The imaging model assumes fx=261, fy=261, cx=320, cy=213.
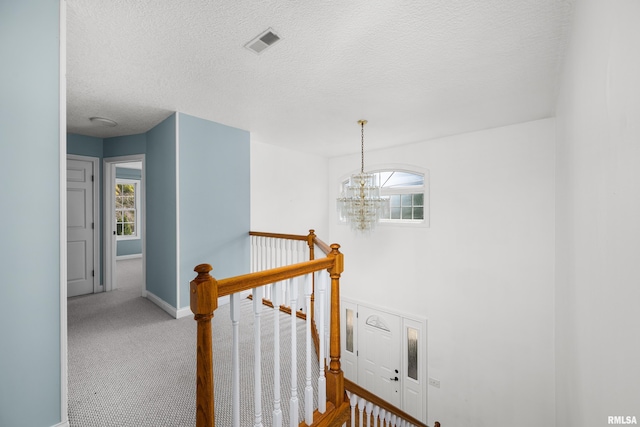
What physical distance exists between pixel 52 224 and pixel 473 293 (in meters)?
4.35

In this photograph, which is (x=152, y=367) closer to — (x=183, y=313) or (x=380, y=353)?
(x=183, y=313)

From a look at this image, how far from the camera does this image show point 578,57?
143 centimetres

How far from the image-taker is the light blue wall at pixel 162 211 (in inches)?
122

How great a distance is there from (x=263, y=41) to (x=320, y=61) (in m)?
0.45

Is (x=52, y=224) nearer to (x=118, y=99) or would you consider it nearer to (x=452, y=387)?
(x=118, y=99)

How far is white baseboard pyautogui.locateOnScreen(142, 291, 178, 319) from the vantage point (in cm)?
303

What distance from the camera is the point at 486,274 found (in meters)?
3.57

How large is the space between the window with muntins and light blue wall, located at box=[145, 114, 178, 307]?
4.37m

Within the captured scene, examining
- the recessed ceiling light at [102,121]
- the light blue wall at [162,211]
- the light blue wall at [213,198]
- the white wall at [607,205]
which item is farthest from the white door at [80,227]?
the white wall at [607,205]

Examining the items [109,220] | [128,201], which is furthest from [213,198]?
[128,201]

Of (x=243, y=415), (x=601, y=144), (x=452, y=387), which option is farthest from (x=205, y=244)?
(x=452, y=387)

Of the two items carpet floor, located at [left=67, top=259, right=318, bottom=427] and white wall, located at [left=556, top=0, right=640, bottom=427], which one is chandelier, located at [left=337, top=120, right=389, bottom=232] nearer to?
carpet floor, located at [left=67, top=259, right=318, bottom=427]

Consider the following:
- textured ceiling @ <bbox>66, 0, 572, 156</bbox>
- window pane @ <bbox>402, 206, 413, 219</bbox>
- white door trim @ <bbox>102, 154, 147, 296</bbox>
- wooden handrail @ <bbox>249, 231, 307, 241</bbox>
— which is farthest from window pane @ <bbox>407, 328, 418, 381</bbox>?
white door trim @ <bbox>102, 154, 147, 296</bbox>

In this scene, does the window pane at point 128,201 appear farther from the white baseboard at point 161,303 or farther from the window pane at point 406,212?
the window pane at point 406,212
